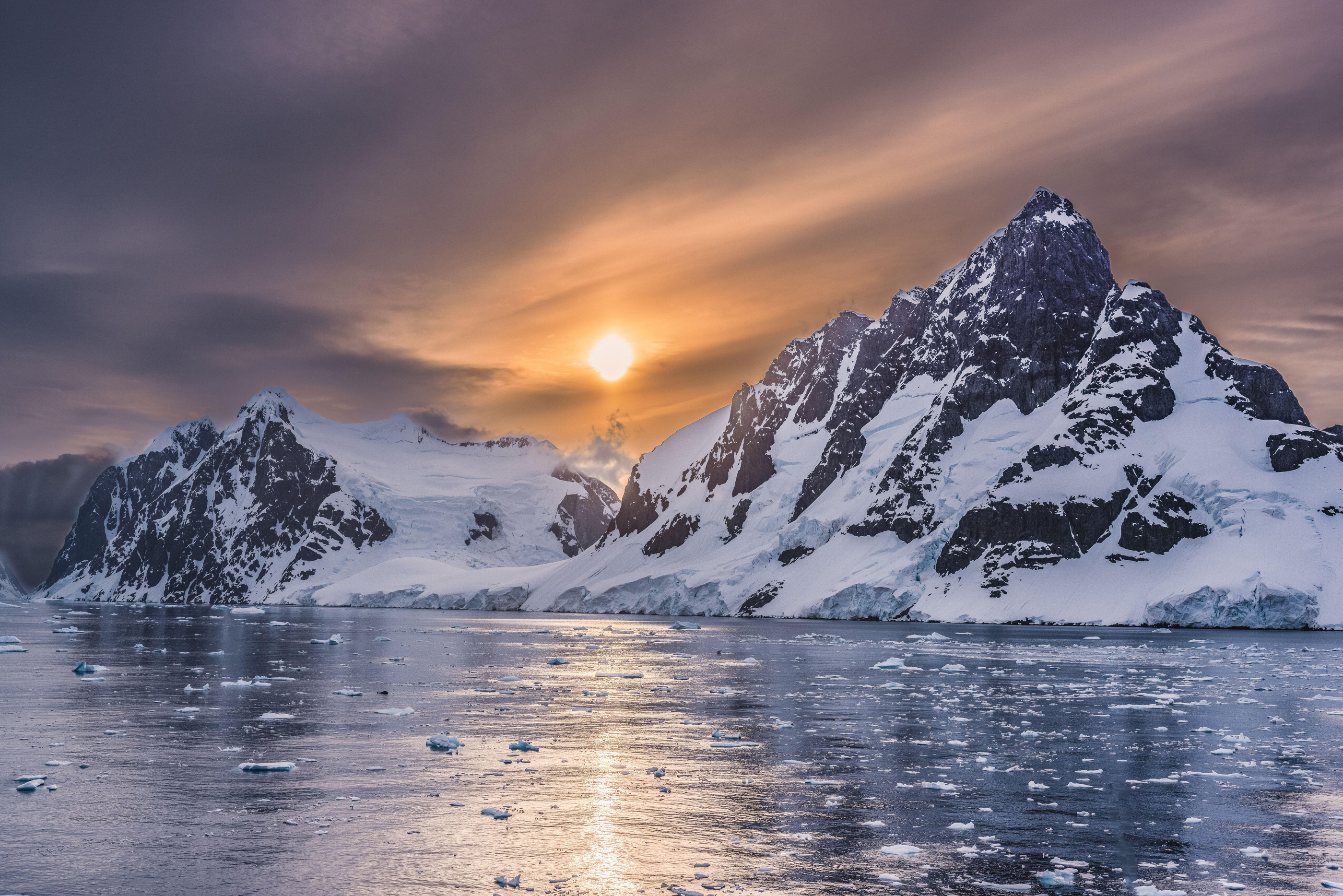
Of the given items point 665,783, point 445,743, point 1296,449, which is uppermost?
point 1296,449

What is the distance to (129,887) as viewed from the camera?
51.5 ft

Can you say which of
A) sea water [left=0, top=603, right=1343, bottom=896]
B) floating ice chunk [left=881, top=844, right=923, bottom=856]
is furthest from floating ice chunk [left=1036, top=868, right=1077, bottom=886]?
floating ice chunk [left=881, top=844, right=923, bottom=856]

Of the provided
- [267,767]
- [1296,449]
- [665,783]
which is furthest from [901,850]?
[1296,449]

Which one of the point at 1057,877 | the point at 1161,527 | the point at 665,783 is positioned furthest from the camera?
the point at 1161,527

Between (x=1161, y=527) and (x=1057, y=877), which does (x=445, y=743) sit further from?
(x=1161, y=527)

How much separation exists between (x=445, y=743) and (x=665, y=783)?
810 cm

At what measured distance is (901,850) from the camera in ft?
59.9

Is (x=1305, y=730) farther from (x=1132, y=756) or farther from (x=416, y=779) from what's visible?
(x=416, y=779)

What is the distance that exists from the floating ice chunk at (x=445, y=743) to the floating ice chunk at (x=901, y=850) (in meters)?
15.2

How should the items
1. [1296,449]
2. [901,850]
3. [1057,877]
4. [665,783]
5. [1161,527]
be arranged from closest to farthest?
[1057,877] → [901,850] → [665,783] → [1161,527] → [1296,449]

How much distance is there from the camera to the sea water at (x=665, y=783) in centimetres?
1691

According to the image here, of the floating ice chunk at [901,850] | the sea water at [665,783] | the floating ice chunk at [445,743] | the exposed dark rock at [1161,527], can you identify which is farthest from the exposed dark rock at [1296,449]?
the floating ice chunk at [901,850]

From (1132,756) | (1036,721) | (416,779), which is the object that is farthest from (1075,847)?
(1036,721)

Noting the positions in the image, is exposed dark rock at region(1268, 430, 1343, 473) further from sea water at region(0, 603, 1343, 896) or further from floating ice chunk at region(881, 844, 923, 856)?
floating ice chunk at region(881, 844, 923, 856)
